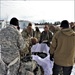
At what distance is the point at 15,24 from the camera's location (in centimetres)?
493

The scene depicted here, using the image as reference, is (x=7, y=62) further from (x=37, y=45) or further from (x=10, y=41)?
(x=37, y=45)

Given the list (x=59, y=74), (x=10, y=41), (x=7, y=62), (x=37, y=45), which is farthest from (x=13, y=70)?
(x=37, y=45)

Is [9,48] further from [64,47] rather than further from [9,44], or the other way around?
[64,47]

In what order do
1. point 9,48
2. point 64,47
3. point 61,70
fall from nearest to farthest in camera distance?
point 9,48 < point 64,47 < point 61,70

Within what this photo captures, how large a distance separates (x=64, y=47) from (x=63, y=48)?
0.03 metres

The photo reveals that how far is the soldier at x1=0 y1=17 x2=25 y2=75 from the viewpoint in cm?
477

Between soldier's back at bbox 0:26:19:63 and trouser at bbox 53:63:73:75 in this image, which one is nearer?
soldier's back at bbox 0:26:19:63

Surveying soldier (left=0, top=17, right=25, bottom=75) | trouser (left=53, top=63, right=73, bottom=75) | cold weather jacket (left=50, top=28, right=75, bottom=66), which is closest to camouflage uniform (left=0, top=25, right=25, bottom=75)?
soldier (left=0, top=17, right=25, bottom=75)

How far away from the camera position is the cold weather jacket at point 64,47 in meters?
5.21

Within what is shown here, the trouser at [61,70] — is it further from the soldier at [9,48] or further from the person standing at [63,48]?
the soldier at [9,48]

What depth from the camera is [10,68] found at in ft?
15.9

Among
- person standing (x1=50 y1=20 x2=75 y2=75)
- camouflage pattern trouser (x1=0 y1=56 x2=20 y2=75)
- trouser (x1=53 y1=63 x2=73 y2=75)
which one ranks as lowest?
trouser (x1=53 y1=63 x2=73 y2=75)

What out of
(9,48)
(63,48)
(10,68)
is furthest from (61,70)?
(9,48)

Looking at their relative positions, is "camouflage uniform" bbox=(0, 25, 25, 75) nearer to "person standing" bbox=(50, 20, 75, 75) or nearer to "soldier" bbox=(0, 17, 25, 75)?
"soldier" bbox=(0, 17, 25, 75)
